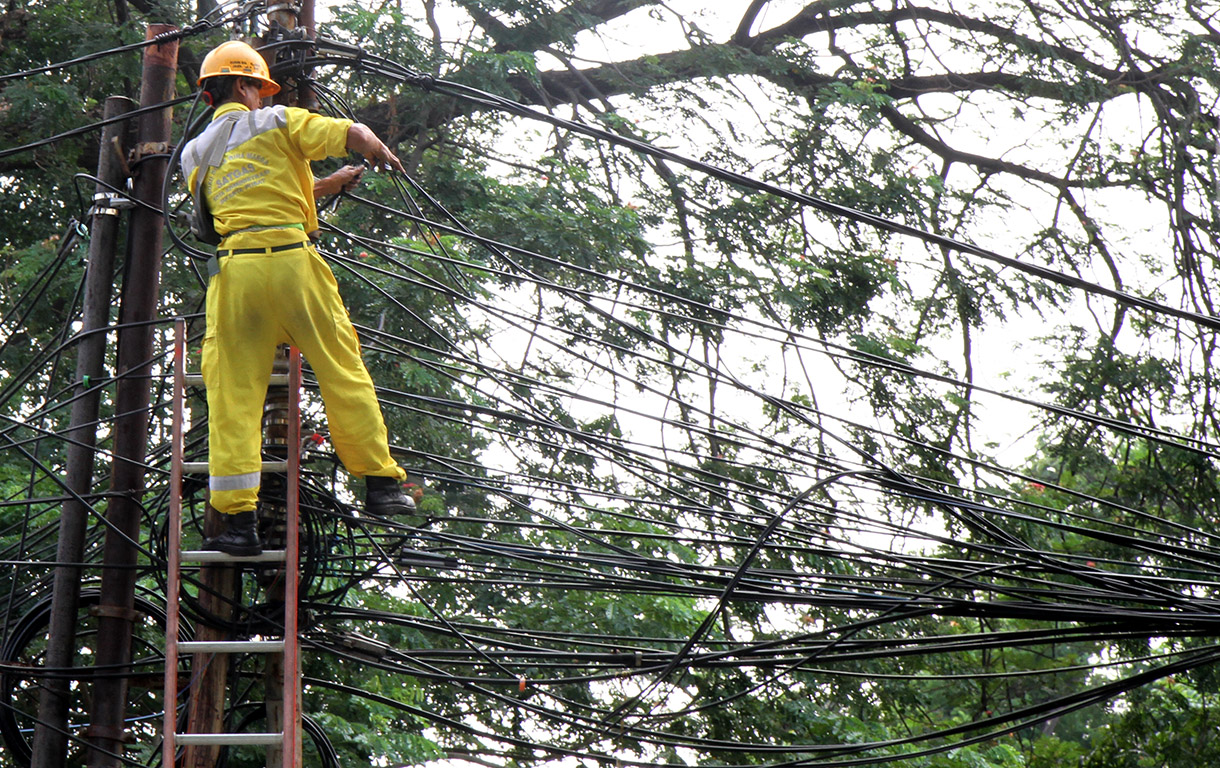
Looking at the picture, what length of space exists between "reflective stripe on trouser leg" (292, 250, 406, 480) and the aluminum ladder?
241 mm

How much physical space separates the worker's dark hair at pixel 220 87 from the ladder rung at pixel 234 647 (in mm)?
2048

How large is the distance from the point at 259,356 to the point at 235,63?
1.15 meters

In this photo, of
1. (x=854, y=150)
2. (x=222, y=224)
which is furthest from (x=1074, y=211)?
(x=222, y=224)

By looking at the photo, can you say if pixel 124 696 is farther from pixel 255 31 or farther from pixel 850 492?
pixel 850 492

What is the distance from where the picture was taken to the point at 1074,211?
1254 centimetres

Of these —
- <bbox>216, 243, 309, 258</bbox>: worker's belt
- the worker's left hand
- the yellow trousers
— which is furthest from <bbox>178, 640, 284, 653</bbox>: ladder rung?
the worker's left hand

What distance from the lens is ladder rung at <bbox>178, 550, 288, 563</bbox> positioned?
5.07m

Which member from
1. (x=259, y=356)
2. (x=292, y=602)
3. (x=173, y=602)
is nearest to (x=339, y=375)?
(x=259, y=356)

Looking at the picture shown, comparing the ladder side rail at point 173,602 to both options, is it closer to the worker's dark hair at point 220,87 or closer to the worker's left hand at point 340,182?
Result: the worker's left hand at point 340,182

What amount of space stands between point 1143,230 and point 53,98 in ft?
30.2

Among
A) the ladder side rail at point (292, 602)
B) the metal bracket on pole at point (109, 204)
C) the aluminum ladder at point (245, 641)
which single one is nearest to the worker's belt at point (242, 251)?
the aluminum ladder at point (245, 641)

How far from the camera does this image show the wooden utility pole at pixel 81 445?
20.0ft

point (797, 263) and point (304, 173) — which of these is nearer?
point (304, 173)

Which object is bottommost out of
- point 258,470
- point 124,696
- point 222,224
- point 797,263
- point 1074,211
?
point 124,696
